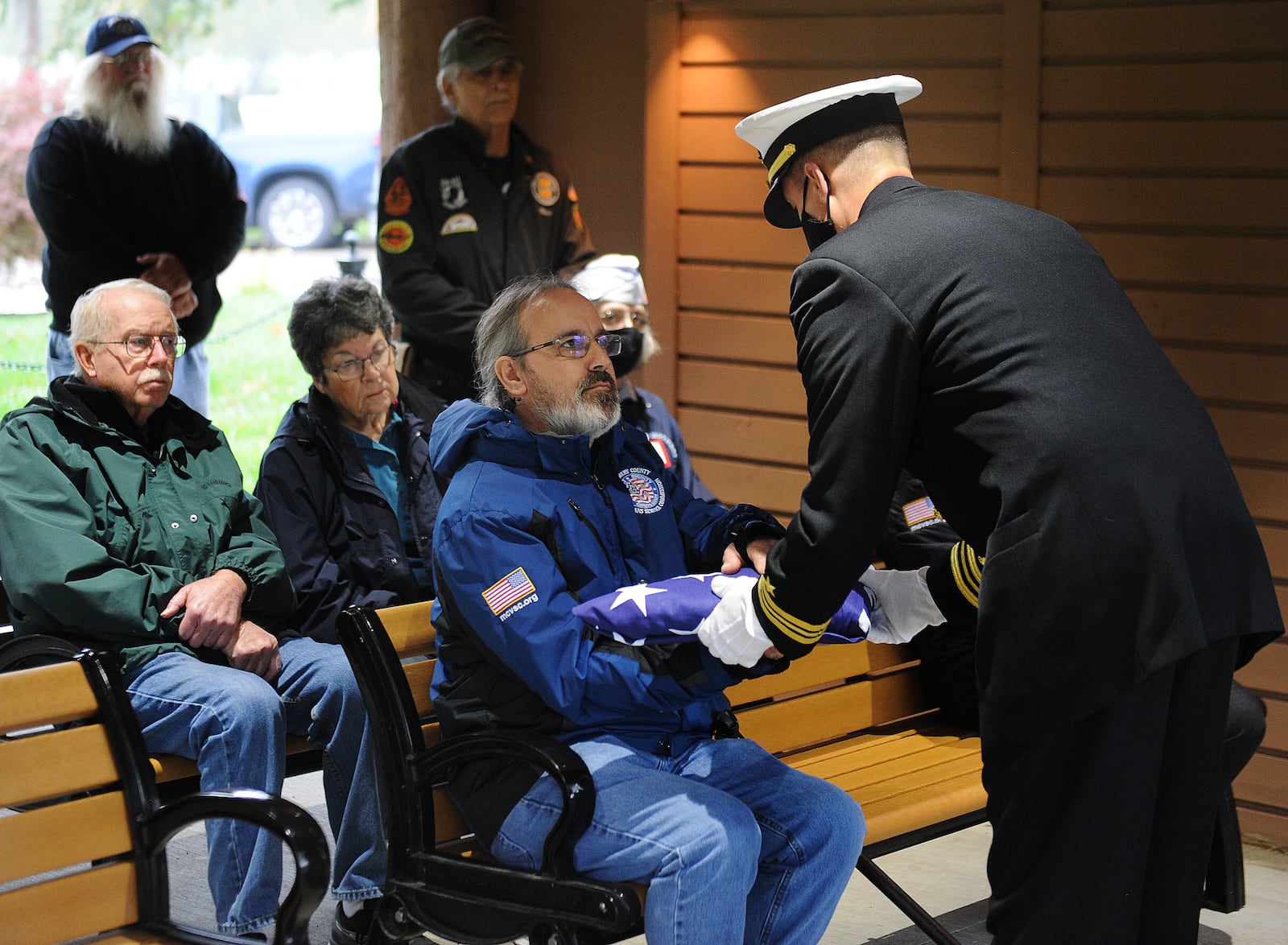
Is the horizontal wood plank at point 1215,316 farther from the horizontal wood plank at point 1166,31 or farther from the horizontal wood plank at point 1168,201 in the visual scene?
the horizontal wood plank at point 1166,31

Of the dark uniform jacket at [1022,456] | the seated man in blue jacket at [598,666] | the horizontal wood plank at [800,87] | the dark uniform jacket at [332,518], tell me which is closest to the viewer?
the dark uniform jacket at [1022,456]

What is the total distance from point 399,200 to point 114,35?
3.66ft

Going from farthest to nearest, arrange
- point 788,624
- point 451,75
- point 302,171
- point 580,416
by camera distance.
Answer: point 302,171 < point 451,75 < point 580,416 < point 788,624

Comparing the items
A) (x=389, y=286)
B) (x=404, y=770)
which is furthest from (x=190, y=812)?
(x=389, y=286)

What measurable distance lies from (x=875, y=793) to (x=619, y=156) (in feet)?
11.6

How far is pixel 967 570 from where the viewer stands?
2506 millimetres

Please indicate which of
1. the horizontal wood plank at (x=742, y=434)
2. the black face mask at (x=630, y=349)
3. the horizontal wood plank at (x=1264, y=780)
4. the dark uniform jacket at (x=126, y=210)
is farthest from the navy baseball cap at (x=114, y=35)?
the horizontal wood plank at (x=1264, y=780)

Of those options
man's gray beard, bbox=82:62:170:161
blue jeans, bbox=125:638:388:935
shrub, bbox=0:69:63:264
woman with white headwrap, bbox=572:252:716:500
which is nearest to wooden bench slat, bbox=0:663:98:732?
blue jeans, bbox=125:638:388:935

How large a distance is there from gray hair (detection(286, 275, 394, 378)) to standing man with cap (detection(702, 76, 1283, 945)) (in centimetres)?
180

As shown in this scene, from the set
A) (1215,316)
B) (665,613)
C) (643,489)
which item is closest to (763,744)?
(643,489)

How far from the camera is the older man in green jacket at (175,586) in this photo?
306 centimetres

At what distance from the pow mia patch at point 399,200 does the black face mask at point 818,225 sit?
8.33 feet

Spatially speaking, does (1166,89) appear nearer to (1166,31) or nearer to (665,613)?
(1166,31)

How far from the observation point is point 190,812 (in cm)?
246
